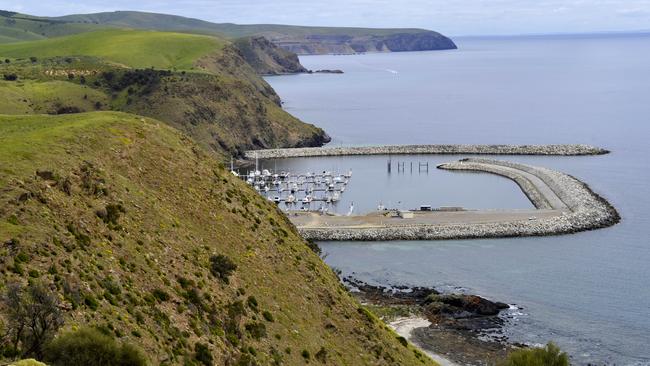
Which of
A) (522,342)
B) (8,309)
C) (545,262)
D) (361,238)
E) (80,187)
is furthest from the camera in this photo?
(361,238)

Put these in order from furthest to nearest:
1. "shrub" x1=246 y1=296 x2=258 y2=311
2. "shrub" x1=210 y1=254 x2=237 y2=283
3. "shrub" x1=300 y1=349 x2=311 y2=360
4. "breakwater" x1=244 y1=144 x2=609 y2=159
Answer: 1. "breakwater" x1=244 y1=144 x2=609 y2=159
2. "shrub" x1=210 y1=254 x2=237 y2=283
3. "shrub" x1=246 y1=296 x2=258 y2=311
4. "shrub" x1=300 y1=349 x2=311 y2=360

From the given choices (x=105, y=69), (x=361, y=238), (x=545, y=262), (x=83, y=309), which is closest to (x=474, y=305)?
(x=545, y=262)

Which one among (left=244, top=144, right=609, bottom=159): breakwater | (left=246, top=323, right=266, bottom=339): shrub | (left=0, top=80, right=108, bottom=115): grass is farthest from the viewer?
(left=244, top=144, right=609, bottom=159): breakwater

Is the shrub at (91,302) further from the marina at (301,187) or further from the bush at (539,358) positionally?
the marina at (301,187)

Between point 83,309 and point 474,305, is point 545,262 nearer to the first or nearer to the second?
point 474,305

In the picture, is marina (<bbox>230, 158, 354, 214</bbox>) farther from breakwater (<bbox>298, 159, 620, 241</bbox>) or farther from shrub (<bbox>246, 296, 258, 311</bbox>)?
shrub (<bbox>246, 296, 258, 311</bbox>)

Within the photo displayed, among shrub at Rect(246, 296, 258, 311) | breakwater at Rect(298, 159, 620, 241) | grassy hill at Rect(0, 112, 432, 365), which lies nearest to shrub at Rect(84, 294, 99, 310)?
grassy hill at Rect(0, 112, 432, 365)

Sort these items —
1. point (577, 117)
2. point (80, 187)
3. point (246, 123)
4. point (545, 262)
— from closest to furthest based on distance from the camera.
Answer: point (80, 187) → point (545, 262) → point (246, 123) → point (577, 117)

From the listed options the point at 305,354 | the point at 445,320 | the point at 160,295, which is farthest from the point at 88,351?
the point at 445,320
